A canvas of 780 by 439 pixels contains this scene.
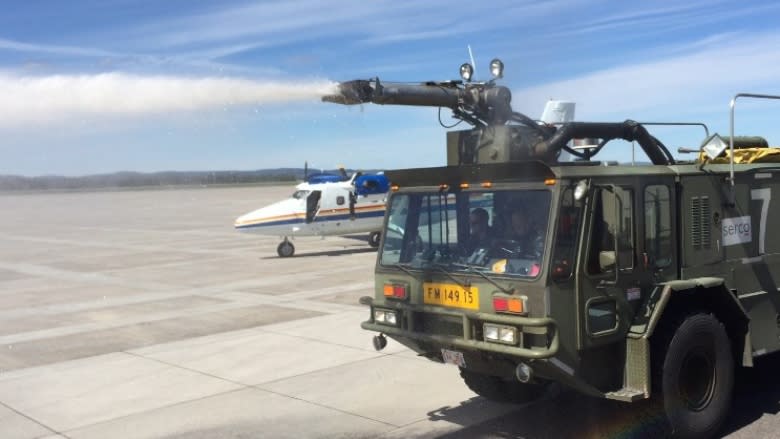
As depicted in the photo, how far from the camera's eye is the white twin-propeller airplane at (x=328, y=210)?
22.8 meters

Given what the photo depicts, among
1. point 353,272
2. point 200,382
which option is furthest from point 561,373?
point 353,272

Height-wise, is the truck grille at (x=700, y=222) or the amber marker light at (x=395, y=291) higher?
the truck grille at (x=700, y=222)

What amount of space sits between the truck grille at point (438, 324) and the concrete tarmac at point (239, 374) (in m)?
1.23

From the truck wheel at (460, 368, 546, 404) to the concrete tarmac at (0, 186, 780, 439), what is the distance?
14 cm

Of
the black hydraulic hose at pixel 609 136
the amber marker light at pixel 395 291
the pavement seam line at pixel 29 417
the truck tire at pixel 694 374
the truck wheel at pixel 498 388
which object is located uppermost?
the black hydraulic hose at pixel 609 136

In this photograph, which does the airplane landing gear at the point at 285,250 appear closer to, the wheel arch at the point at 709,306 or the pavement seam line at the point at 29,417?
the pavement seam line at the point at 29,417

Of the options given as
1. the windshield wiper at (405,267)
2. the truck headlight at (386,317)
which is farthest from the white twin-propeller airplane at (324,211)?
the windshield wiper at (405,267)

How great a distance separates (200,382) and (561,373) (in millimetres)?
5047

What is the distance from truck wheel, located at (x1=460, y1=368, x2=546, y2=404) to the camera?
287 inches

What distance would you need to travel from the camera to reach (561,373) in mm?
5477

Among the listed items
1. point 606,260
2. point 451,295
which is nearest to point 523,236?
point 606,260

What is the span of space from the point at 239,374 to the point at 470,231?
14.5 feet

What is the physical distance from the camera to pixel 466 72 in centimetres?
636

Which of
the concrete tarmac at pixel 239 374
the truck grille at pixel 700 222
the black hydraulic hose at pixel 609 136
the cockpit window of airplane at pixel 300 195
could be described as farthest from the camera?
the cockpit window of airplane at pixel 300 195
